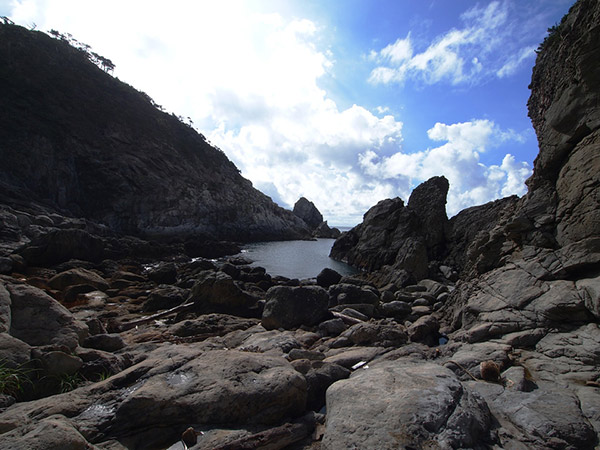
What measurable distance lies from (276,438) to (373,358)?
4.20 meters

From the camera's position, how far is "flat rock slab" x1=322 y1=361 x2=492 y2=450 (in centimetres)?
392

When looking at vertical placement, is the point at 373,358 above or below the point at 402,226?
below

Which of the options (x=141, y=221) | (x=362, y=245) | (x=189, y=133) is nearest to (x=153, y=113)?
(x=189, y=133)

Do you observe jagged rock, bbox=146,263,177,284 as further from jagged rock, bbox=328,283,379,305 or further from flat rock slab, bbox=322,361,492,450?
flat rock slab, bbox=322,361,492,450

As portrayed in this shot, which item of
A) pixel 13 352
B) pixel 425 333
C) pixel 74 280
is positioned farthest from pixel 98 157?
pixel 425 333

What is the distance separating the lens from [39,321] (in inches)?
268

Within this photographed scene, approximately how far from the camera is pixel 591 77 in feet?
26.9

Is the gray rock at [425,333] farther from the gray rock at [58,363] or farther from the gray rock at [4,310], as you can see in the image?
the gray rock at [4,310]

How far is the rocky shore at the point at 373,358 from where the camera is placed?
429cm

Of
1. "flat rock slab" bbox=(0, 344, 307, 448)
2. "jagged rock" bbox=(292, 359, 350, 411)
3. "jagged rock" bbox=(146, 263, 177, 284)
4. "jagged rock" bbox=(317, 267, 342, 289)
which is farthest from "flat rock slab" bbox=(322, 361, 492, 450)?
"jagged rock" bbox=(146, 263, 177, 284)

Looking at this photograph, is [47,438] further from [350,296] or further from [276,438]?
[350,296]

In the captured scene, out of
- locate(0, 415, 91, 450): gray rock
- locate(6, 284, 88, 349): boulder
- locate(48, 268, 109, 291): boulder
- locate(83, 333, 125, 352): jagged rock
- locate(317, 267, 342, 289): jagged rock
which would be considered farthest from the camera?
Result: locate(317, 267, 342, 289): jagged rock

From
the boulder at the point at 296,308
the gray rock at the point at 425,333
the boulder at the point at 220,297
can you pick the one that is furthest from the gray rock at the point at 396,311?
the boulder at the point at 220,297

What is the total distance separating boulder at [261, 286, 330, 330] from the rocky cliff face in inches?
1556
